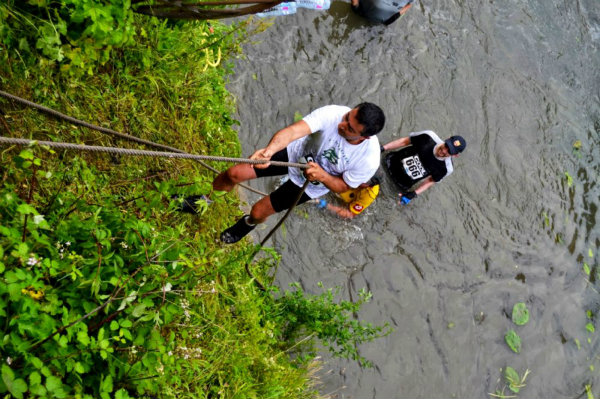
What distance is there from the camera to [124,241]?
277 centimetres

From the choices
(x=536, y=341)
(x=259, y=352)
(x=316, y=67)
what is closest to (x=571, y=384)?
(x=536, y=341)

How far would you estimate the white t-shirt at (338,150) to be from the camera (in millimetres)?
4129

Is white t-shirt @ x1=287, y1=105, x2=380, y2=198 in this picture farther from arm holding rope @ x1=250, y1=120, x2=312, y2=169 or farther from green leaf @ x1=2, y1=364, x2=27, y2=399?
green leaf @ x1=2, y1=364, x2=27, y2=399

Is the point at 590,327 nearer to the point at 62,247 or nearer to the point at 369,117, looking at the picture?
the point at 369,117

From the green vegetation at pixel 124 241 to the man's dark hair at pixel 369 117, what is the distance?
52.8 inches

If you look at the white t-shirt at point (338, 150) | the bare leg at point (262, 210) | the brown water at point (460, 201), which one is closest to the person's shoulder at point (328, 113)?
the white t-shirt at point (338, 150)

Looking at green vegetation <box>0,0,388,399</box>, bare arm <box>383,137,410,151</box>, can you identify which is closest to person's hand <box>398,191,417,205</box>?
bare arm <box>383,137,410,151</box>

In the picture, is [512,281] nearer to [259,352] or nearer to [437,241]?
[437,241]

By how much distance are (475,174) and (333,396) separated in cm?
394

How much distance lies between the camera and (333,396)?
207 inches

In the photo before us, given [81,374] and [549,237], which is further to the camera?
[549,237]

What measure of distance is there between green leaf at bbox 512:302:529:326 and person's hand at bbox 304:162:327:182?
4.19 m

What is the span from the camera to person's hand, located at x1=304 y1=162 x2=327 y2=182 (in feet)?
13.3

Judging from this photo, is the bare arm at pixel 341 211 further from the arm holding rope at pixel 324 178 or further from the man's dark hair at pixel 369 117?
→ the man's dark hair at pixel 369 117
